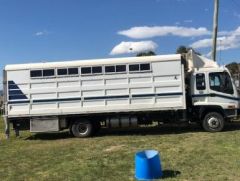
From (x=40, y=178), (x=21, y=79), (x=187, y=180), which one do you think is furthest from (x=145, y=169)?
(x=21, y=79)

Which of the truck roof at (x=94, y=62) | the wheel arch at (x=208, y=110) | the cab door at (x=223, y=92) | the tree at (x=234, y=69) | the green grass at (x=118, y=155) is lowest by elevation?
the green grass at (x=118, y=155)

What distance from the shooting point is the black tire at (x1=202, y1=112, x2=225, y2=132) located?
1784cm

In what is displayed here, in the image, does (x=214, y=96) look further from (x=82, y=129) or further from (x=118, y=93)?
(x=82, y=129)

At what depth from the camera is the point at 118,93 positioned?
17859mm

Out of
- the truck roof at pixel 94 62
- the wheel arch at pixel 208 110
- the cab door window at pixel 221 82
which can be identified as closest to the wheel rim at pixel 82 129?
the truck roof at pixel 94 62

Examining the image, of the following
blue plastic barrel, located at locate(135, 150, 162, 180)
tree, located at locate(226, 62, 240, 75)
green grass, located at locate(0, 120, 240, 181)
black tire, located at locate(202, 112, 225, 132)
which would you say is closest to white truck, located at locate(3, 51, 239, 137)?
black tire, located at locate(202, 112, 225, 132)

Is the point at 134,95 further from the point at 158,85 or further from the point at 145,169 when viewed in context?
the point at 145,169

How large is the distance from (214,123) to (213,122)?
6 cm

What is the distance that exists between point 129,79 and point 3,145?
212 inches

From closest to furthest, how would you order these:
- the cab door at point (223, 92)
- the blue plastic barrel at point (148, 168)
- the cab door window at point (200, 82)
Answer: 1. the blue plastic barrel at point (148, 168)
2. the cab door at point (223, 92)
3. the cab door window at point (200, 82)

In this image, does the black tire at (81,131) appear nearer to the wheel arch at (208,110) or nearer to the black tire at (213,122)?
the wheel arch at (208,110)

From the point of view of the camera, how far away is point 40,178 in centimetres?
1080

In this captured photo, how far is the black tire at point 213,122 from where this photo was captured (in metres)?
17.8

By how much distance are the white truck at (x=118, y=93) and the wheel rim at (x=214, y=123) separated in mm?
12
